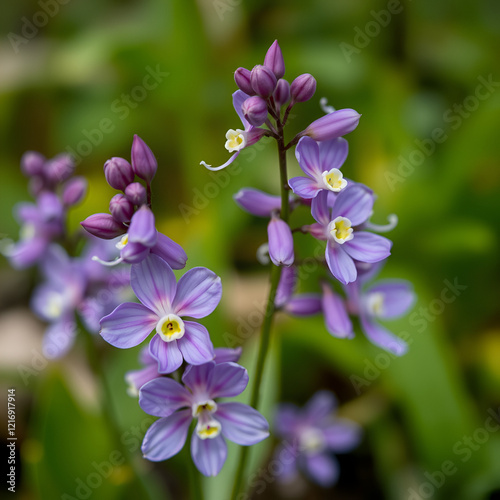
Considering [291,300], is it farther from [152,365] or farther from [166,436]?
[166,436]

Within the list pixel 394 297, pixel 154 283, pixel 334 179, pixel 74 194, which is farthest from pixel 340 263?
pixel 74 194

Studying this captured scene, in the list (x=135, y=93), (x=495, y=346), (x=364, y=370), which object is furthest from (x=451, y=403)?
(x=135, y=93)

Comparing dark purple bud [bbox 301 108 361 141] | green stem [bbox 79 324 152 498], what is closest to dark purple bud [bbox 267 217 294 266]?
dark purple bud [bbox 301 108 361 141]

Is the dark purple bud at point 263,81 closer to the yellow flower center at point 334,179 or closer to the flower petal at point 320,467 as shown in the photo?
the yellow flower center at point 334,179

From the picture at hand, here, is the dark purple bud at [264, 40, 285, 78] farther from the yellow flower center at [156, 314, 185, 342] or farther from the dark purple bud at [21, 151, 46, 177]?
the dark purple bud at [21, 151, 46, 177]

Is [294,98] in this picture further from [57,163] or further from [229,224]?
[229,224]

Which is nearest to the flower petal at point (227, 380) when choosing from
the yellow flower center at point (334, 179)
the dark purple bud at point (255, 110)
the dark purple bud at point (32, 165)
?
the yellow flower center at point (334, 179)
